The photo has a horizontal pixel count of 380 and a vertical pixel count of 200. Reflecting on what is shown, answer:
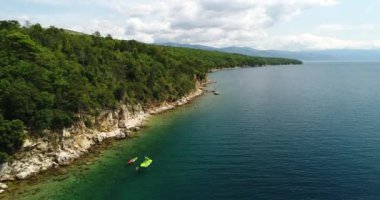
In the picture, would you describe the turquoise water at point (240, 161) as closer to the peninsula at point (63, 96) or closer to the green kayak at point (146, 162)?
the green kayak at point (146, 162)

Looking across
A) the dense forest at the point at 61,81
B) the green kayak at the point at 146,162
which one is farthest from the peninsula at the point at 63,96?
the green kayak at the point at 146,162

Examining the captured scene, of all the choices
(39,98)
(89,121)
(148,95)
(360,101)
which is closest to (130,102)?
(148,95)

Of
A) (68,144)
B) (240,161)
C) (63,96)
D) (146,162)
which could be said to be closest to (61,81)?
(63,96)

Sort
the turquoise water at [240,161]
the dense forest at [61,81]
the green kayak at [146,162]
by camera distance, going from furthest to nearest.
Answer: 1. the green kayak at [146,162]
2. the dense forest at [61,81]
3. the turquoise water at [240,161]

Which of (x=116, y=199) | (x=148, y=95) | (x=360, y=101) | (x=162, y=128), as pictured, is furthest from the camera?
(x=360, y=101)

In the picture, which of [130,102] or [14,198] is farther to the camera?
[130,102]

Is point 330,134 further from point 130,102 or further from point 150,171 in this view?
point 130,102
